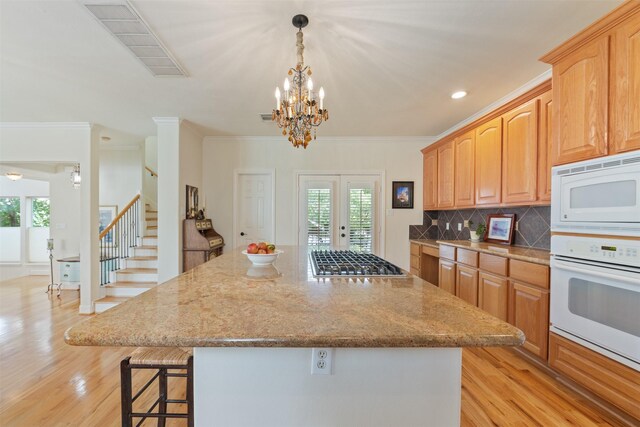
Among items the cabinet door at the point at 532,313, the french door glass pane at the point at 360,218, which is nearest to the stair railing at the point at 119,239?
the french door glass pane at the point at 360,218

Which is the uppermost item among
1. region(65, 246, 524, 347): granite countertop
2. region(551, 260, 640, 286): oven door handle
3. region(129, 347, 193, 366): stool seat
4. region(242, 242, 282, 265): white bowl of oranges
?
region(242, 242, 282, 265): white bowl of oranges

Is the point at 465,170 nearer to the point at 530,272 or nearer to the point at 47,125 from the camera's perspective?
the point at 530,272

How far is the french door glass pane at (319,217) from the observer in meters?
4.76

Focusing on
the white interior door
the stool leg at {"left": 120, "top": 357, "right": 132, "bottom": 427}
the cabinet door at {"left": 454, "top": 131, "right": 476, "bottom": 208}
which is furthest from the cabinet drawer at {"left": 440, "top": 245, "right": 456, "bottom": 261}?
the stool leg at {"left": 120, "top": 357, "right": 132, "bottom": 427}

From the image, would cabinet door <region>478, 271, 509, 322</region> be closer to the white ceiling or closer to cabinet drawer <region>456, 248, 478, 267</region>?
cabinet drawer <region>456, 248, 478, 267</region>

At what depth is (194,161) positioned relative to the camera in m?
4.42

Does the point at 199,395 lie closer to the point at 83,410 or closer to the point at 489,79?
the point at 83,410

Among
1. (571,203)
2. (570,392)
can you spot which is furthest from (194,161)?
(570,392)

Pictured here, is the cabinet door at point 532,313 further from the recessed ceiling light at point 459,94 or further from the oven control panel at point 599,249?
the recessed ceiling light at point 459,94

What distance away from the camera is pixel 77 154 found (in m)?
3.96

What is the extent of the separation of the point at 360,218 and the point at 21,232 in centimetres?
730

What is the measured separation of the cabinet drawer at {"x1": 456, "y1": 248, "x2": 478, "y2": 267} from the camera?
294cm

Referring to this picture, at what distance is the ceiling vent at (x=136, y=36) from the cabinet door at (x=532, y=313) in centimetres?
345

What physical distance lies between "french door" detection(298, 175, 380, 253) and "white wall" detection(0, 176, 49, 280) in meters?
5.89
